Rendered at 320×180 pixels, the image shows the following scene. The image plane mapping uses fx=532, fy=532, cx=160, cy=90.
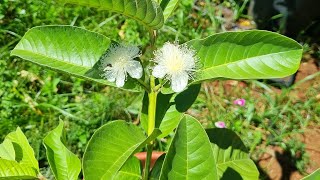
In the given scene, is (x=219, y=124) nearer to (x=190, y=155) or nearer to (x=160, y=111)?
(x=160, y=111)

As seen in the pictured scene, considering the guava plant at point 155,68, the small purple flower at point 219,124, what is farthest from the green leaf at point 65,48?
the small purple flower at point 219,124

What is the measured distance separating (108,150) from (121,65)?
16 centimetres

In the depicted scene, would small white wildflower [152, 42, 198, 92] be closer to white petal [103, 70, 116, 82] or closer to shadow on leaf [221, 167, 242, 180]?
white petal [103, 70, 116, 82]

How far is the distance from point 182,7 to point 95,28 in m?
0.49

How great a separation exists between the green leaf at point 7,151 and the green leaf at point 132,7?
47 centimetres

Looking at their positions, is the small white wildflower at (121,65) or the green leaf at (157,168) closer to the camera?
the small white wildflower at (121,65)

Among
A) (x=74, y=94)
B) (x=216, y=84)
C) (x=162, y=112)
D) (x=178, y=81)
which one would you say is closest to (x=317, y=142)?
(x=216, y=84)

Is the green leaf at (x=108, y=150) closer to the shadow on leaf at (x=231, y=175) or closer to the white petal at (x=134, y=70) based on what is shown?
the white petal at (x=134, y=70)

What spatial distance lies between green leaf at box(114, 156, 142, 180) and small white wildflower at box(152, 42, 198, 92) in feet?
1.04

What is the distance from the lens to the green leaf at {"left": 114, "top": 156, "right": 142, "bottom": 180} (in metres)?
1.24

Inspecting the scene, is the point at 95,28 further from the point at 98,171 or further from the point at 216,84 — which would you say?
the point at 98,171

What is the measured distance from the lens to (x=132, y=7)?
81 cm

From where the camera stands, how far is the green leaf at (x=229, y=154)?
1380mm

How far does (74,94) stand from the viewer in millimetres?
2477
